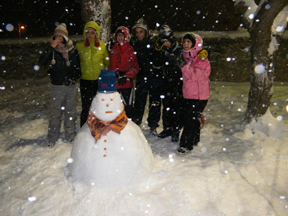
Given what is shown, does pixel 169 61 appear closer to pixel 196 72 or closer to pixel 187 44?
pixel 187 44

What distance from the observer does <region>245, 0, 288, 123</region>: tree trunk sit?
4.52 meters

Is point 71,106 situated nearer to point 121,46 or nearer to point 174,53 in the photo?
point 121,46

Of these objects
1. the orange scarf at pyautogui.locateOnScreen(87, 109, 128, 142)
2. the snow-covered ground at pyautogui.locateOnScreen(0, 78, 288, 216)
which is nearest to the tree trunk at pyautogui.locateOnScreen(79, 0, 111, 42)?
the snow-covered ground at pyautogui.locateOnScreen(0, 78, 288, 216)

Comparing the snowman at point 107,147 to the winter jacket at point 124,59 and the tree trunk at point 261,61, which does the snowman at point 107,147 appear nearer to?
the winter jacket at point 124,59

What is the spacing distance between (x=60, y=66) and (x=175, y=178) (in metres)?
2.50

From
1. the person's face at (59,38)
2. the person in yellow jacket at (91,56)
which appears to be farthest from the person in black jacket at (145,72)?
the person's face at (59,38)

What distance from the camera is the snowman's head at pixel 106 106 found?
297 centimetres

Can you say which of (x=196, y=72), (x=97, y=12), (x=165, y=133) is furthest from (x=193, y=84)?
(x=97, y=12)

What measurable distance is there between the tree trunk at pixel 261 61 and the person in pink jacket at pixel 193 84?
1.48 metres

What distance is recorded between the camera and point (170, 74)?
169 inches

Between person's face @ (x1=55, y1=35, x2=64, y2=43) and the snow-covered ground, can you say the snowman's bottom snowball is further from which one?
person's face @ (x1=55, y1=35, x2=64, y2=43)

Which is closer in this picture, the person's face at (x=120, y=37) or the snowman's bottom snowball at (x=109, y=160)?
the snowman's bottom snowball at (x=109, y=160)

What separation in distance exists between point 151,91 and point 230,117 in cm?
224

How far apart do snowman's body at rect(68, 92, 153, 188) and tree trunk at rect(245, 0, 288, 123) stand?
2921mm
